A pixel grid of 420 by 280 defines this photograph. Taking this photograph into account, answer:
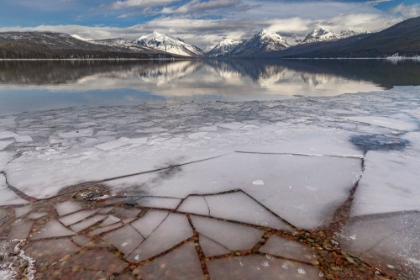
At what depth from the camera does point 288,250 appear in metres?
2.92

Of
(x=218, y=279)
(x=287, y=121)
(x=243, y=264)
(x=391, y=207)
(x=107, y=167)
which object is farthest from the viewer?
(x=287, y=121)

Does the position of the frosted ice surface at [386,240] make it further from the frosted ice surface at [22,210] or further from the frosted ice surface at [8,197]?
the frosted ice surface at [8,197]

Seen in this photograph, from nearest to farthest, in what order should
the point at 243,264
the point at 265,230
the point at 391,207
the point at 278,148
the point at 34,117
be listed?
the point at 243,264
the point at 265,230
the point at 391,207
the point at 278,148
the point at 34,117

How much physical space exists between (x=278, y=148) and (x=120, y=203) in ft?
12.7

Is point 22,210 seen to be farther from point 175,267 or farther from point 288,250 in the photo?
point 288,250

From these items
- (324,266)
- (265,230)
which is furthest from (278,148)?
(324,266)

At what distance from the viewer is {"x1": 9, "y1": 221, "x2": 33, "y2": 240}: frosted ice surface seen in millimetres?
3204

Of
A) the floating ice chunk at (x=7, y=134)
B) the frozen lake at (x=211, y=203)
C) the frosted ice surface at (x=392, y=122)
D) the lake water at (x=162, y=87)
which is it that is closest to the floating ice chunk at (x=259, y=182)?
the frozen lake at (x=211, y=203)

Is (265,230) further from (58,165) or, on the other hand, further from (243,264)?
(58,165)

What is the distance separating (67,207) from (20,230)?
62 cm

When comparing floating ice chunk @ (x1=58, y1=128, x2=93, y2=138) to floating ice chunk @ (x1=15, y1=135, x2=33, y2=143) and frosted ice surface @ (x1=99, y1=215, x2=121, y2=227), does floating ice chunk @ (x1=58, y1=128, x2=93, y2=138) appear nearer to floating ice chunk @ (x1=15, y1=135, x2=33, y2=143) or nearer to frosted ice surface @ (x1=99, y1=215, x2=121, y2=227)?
floating ice chunk @ (x1=15, y1=135, x2=33, y2=143)

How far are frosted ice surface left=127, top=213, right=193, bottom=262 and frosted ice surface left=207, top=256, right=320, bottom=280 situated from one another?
573 mm

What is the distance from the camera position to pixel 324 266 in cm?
267

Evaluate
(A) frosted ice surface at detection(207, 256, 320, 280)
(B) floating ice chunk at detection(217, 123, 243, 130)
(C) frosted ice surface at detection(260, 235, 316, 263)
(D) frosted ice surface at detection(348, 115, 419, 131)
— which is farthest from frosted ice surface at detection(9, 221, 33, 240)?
(D) frosted ice surface at detection(348, 115, 419, 131)
